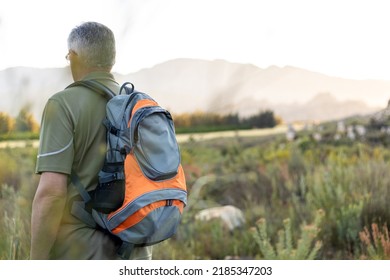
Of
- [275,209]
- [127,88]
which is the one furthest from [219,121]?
[127,88]

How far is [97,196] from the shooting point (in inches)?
103

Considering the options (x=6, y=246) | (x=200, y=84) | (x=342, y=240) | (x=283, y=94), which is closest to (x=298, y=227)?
(x=342, y=240)

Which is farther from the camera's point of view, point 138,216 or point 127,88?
point 127,88

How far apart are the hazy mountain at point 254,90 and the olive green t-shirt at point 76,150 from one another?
786 centimetres

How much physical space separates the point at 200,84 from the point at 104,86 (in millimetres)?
10397

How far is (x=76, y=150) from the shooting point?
2.61 m

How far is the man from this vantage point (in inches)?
99.4

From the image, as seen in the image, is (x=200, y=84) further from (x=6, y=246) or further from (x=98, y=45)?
(x=98, y=45)

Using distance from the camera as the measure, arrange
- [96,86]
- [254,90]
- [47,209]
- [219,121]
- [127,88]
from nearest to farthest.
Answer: [47,209] → [96,86] → [127,88] → [219,121] → [254,90]

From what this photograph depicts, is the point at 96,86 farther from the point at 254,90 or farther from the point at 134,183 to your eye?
the point at 254,90

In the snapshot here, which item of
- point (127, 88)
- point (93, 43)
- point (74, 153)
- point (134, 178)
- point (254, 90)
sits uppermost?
point (93, 43)

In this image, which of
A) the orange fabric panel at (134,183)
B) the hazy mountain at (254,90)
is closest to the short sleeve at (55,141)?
the orange fabric panel at (134,183)

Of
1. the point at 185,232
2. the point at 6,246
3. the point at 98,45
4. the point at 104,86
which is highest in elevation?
the point at 98,45

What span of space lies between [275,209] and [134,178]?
4.47 metres
